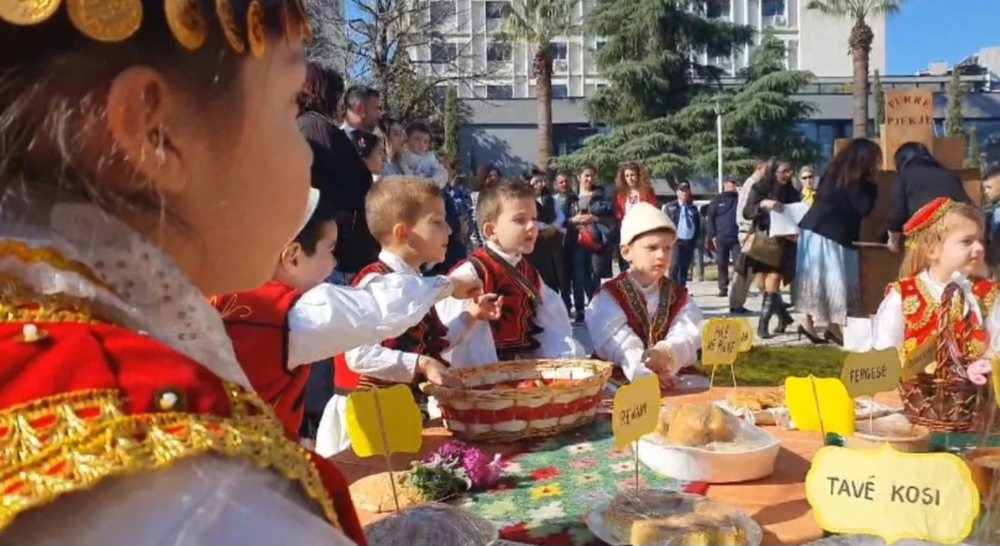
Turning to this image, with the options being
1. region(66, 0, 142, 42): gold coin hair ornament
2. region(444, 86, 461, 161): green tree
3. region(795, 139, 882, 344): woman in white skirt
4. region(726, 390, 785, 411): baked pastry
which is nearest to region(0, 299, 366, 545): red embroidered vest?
region(66, 0, 142, 42): gold coin hair ornament

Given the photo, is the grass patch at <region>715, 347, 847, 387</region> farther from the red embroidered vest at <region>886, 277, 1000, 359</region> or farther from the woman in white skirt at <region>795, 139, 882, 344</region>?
the red embroidered vest at <region>886, 277, 1000, 359</region>

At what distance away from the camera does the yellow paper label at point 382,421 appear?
1.49m

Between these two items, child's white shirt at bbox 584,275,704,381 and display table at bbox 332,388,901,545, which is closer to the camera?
display table at bbox 332,388,901,545

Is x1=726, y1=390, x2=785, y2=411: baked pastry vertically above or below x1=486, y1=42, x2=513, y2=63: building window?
below

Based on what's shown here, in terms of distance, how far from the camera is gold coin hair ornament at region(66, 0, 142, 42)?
51 cm

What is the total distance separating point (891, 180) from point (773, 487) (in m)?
5.04

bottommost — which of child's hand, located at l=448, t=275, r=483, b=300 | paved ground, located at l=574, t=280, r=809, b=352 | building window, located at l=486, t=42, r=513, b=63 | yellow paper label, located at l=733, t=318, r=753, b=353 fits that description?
paved ground, located at l=574, t=280, r=809, b=352

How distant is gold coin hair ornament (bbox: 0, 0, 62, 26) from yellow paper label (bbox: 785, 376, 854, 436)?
4.63 feet

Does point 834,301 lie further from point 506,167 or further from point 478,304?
point 506,167

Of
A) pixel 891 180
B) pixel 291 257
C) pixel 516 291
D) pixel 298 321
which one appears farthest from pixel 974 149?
pixel 298 321

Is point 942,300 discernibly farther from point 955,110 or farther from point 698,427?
point 955,110

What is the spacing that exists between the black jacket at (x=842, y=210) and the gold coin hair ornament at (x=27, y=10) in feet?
19.0

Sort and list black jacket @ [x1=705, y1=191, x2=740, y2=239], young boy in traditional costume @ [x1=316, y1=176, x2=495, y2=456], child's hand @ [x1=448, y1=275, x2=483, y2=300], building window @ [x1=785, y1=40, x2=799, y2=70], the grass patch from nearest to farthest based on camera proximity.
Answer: child's hand @ [x1=448, y1=275, x2=483, y2=300] < young boy in traditional costume @ [x1=316, y1=176, x2=495, y2=456] < the grass patch < black jacket @ [x1=705, y1=191, x2=740, y2=239] < building window @ [x1=785, y1=40, x2=799, y2=70]

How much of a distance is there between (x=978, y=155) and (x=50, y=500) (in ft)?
118
